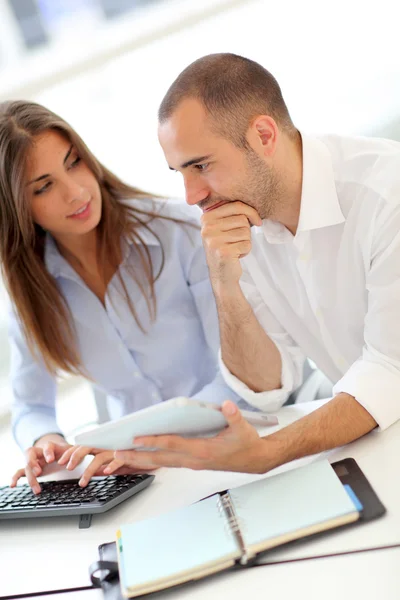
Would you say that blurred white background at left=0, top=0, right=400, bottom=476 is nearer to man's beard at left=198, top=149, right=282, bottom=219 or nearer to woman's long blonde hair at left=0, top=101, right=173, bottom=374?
woman's long blonde hair at left=0, top=101, right=173, bottom=374

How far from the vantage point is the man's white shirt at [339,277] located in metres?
1.22

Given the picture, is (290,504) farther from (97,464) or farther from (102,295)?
(102,295)

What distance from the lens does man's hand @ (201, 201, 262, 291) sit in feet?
4.50

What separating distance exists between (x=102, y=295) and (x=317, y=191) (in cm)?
74

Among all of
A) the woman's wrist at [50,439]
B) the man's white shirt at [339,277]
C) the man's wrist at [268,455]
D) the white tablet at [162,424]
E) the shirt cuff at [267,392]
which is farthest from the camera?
the woman's wrist at [50,439]

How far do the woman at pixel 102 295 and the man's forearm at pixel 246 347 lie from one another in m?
0.19

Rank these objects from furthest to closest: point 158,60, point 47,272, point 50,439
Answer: point 158,60 < point 47,272 < point 50,439

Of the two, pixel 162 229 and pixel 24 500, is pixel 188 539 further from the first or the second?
pixel 162 229

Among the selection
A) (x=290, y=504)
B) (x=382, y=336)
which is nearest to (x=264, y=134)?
(x=382, y=336)

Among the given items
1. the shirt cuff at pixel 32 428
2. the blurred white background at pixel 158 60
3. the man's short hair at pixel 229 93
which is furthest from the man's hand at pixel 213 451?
the blurred white background at pixel 158 60

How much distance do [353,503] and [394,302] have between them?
42 centimetres

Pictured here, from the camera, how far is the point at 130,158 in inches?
109

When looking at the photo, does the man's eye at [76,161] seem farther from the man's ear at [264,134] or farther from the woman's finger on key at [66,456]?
the woman's finger on key at [66,456]

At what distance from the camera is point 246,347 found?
1.46 m
